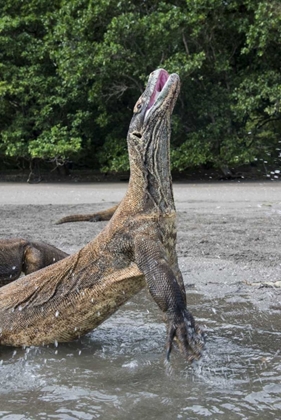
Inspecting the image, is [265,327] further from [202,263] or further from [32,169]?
[32,169]

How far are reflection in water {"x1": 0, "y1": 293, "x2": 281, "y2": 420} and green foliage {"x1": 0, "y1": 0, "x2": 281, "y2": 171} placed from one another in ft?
53.4

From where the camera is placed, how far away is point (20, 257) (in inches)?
235

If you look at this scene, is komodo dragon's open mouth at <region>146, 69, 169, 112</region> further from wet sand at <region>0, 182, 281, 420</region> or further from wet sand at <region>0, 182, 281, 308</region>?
wet sand at <region>0, 182, 281, 308</region>

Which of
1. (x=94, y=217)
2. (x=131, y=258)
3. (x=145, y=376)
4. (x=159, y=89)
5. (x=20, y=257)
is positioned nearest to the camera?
(x=145, y=376)

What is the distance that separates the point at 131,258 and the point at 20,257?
2.00 m

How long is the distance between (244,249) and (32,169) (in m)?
17.2

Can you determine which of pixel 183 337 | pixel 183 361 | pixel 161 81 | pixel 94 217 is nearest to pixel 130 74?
pixel 94 217

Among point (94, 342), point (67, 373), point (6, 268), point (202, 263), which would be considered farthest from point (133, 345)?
point (202, 263)

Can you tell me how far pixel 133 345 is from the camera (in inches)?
189

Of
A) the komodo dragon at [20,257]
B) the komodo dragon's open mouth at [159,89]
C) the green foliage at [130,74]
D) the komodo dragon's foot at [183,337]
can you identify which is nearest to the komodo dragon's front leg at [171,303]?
the komodo dragon's foot at [183,337]

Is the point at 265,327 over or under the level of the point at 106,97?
under

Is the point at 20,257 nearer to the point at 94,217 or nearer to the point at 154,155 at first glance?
the point at 154,155

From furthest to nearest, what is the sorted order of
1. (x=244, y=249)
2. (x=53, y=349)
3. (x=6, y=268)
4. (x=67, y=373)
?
(x=244, y=249)
(x=6, y=268)
(x=53, y=349)
(x=67, y=373)

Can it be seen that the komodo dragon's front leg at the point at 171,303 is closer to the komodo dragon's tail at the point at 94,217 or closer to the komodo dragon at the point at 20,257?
the komodo dragon at the point at 20,257
